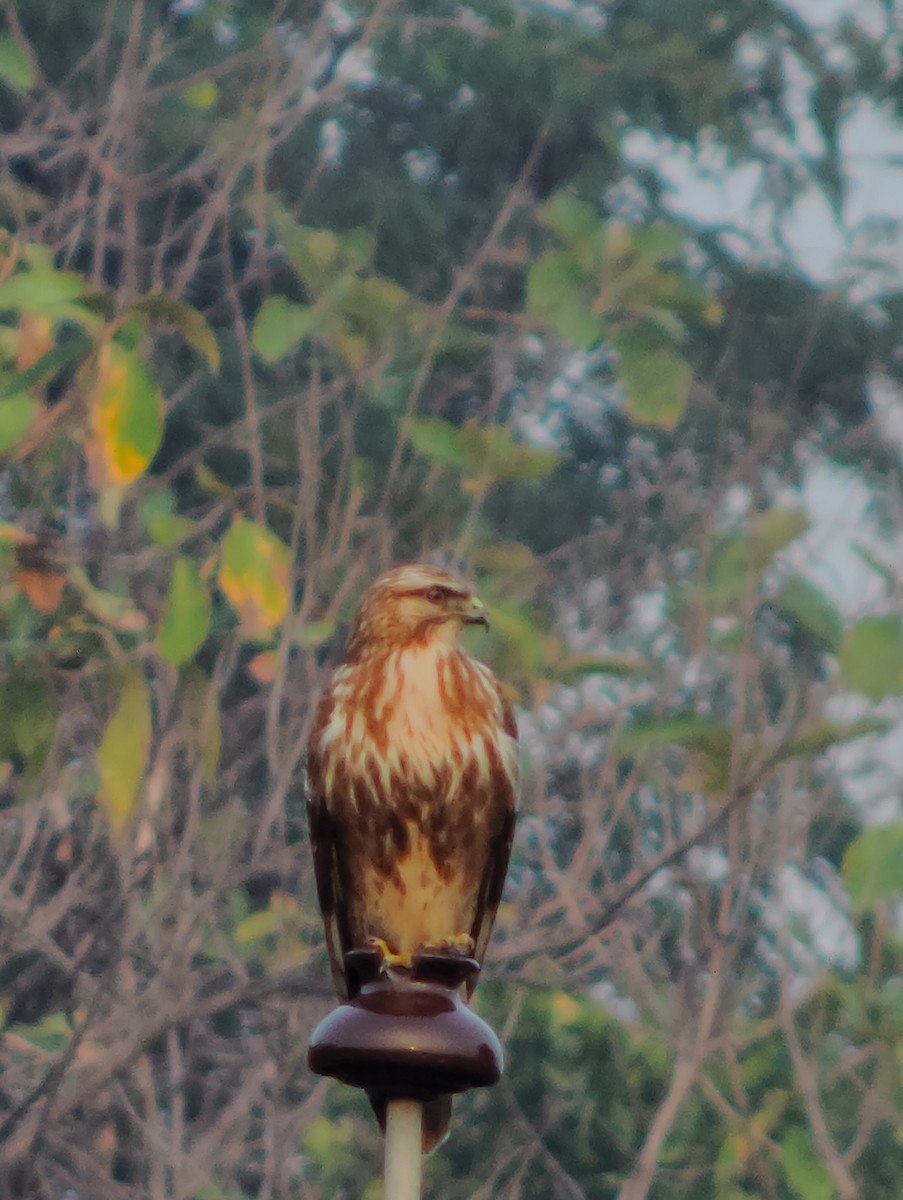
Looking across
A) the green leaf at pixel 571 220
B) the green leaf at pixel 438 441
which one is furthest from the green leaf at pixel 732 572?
the green leaf at pixel 571 220

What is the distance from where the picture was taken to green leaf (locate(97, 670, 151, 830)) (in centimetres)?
398

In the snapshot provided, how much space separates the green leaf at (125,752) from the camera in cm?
398

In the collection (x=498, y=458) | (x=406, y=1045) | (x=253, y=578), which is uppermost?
(x=498, y=458)

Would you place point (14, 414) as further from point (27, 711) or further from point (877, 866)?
point (877, 866)

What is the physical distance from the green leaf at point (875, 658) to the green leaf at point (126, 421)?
1.52m

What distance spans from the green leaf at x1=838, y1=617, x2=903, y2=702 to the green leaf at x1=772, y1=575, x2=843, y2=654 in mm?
49

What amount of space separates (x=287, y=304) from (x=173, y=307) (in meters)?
1.01

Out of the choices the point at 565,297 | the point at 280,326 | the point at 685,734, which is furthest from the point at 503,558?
the point at 685,734

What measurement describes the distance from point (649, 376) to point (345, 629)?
164 cm

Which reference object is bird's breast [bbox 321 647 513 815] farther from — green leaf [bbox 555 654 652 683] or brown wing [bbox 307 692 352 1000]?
green leaf [bbox 555 654 652 683]

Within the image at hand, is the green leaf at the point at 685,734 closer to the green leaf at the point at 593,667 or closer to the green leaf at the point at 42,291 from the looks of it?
the green leaf at the point at 593,667

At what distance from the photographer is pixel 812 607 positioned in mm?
4121

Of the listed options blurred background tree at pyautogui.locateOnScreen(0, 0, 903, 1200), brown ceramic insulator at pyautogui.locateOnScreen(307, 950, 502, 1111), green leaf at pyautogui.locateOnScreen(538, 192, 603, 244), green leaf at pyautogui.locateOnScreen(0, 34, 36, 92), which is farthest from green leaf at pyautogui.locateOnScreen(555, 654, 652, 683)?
brown ceramic insulator at pyautogui.locateOnScreen(307, 950, 502, 1111)

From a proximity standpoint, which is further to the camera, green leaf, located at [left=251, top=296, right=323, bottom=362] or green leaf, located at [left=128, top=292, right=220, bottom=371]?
green leaf, located at [left=251, top=296, right=323, bottom=362]
